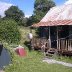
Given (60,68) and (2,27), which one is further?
(2,27)

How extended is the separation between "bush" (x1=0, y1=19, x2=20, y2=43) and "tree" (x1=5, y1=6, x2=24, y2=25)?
64.3 ft

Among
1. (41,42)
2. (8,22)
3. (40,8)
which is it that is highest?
(40,8)

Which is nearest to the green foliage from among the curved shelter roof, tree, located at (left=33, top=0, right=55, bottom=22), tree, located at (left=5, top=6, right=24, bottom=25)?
tree, located at (left=33, top=0, right=55, bottom=22)

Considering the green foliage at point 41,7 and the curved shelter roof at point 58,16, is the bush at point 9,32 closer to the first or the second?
the curved shelter roof at point 58,16

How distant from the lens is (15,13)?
4644 centimetres

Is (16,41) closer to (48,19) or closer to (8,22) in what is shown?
(8,22)

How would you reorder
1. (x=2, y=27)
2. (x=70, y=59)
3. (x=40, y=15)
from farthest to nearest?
(x=40, y=15) < (x=2, y=27) < (x=70, y=59)

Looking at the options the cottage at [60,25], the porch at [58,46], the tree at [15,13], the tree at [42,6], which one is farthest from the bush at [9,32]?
the tree at [15,13]

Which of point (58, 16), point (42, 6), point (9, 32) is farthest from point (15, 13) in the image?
point (58, 16)

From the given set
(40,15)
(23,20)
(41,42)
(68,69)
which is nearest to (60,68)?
(68,69)

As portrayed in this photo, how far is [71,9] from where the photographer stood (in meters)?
23.6

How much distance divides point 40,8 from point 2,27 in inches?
573

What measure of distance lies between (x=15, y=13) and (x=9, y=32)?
21687mm

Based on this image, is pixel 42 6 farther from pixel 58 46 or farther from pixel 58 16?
pixel 58 46
